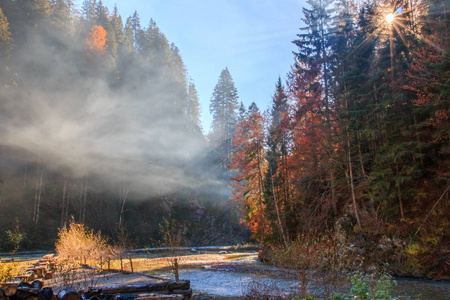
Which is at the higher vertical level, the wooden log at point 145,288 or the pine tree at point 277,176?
the pine tree at point 277,176

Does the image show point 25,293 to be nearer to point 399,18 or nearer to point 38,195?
point 399,18

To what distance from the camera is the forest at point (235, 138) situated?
15.3m

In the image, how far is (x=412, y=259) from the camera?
14.3m

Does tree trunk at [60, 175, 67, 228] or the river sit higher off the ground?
tree trunk at [60, 175, 67, 228]

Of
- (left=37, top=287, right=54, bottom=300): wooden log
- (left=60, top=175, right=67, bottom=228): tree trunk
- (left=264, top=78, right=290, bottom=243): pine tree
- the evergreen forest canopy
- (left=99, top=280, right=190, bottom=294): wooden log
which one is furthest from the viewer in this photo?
(left=60, top=175, right=67, bottom=228): tree trunk

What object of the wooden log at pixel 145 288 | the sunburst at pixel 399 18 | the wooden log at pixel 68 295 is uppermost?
the sunburst at pixel 399 18

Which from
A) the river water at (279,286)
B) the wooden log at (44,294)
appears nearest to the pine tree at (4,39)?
the river water at (279,286)

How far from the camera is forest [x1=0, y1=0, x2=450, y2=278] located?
15305mm

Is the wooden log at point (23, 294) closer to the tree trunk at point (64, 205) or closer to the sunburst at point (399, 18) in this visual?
the sunburst at point (399, 18)

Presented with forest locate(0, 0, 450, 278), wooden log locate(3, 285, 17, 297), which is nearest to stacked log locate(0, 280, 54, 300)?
→ wooden log locate(3, 285, 17, 297)

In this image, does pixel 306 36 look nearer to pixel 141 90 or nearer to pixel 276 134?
pixel 276 134

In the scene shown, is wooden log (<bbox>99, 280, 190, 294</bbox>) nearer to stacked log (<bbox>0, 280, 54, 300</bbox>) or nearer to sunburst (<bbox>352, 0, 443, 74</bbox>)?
stacked log (<bbox>0, 280, 54, 300</bbox>)

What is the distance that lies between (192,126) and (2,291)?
52271 mm

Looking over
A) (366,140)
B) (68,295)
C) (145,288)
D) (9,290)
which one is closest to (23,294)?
(9,290)
